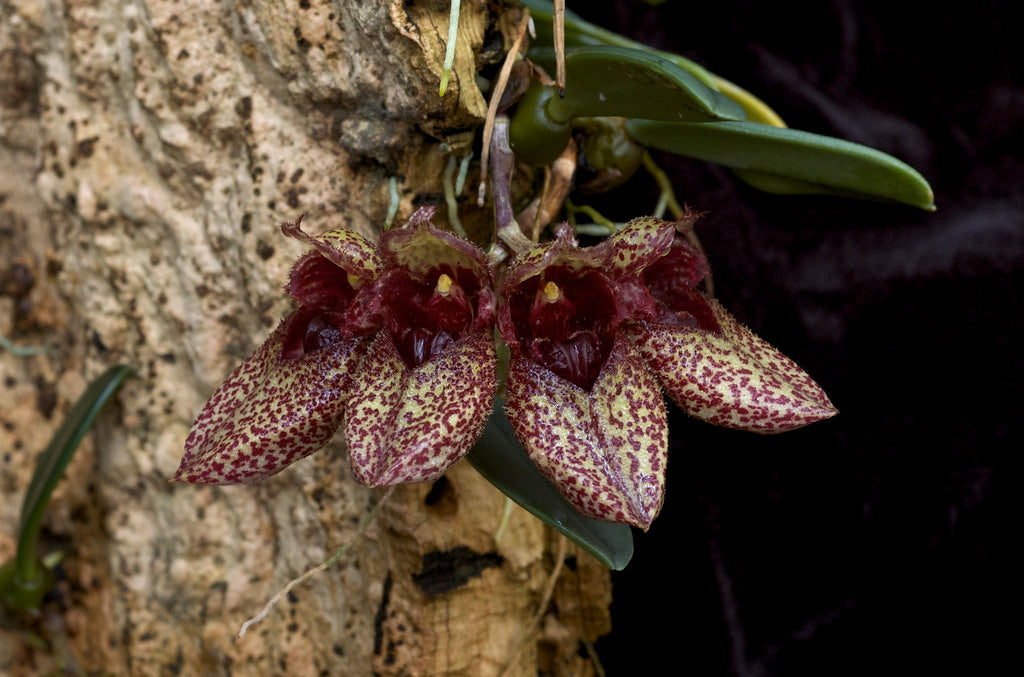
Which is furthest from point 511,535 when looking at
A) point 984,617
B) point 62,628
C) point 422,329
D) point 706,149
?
point 62,628

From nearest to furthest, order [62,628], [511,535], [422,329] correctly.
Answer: [422,329], [511,535], [62,628]

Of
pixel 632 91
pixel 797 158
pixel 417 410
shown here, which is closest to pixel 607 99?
pixel 632 91

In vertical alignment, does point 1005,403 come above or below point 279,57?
below

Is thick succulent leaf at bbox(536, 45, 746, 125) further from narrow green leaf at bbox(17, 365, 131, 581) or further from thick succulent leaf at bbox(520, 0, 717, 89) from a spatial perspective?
narrow green leaf at bbox(17, 365, 131, 581)

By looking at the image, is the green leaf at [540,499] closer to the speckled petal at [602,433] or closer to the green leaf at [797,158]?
the speckled petal at [602,433]

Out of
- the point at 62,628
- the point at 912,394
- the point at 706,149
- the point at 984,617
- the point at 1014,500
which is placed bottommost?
the point at 62,628

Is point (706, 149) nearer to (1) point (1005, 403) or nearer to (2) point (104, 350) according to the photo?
(1) point (1005, 403)
